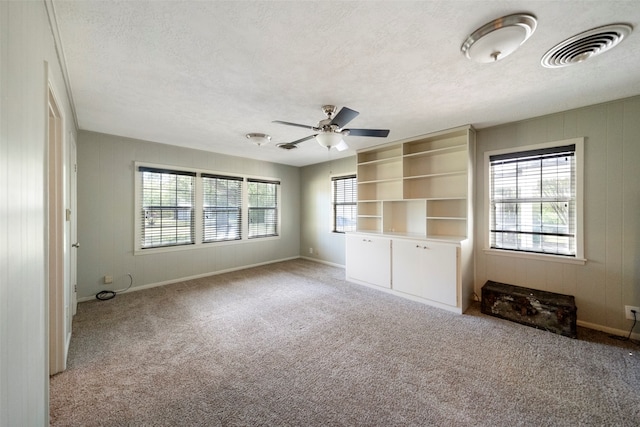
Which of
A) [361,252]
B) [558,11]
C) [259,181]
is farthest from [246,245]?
[558,11]

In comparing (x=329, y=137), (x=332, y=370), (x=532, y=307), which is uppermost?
(x=329, y=137)

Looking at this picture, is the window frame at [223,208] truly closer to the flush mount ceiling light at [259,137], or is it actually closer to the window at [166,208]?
the window at [166,208]

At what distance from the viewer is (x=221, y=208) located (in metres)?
5.14

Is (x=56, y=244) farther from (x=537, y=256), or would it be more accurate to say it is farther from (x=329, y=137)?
(x=537, y=256)

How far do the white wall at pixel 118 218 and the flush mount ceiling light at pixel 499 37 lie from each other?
452 cm

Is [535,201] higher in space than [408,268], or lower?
higher

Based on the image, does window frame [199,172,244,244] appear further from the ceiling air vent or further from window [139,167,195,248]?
the ceiling air vent

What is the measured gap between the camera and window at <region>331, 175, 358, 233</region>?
18.1 feet

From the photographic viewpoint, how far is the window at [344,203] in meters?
5.51

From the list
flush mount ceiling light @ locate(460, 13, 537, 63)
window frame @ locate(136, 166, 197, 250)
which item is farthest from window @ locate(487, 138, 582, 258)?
window frame @ locate(136, 166, 197, 250)

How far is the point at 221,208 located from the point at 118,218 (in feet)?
5.48

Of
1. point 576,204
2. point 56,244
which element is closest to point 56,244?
point 56,244

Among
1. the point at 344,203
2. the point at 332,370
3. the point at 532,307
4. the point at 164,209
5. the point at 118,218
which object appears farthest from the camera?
the point at 344,203

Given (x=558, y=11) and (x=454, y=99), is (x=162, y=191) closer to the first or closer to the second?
(x=454, y=99)
